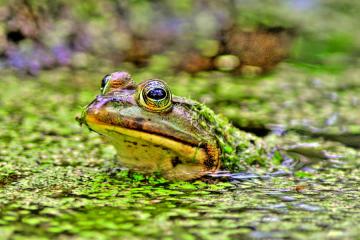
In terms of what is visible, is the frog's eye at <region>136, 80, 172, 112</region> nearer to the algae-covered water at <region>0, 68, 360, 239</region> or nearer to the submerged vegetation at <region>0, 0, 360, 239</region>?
the submerged vegetation at <region>0, 0, 360, 239</region>

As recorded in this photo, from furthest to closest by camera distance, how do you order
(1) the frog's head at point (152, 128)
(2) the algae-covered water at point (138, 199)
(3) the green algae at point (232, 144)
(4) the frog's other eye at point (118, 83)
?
(3) the green algae at point (232, 144) < (4) the frog's other eye at point (118, 83) < (1) the frog's head at point (152, 128) < (2) the algae-covered water at point (138, 199)

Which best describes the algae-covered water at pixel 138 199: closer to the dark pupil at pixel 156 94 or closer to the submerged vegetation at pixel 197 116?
the submerged vegetation at pixel 197 116

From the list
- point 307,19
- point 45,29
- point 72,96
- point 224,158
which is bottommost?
point 224,158

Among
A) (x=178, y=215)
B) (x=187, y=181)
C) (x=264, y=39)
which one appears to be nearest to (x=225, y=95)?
(x=264, y=39)

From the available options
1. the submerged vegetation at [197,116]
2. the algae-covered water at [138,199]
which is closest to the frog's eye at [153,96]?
the submerged vegetation at [197,116]

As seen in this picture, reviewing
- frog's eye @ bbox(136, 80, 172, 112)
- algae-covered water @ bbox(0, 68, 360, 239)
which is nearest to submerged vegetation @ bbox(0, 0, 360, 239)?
algae-covered water @ bbox(0, 68, 360, 239)

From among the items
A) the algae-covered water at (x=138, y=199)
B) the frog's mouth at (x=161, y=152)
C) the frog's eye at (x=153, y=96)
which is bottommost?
the algae-covered water at (x=138, y=199)

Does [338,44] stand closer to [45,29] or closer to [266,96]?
[266,96]

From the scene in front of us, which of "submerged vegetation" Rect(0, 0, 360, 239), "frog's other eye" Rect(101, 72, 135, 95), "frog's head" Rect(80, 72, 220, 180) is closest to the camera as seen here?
"submerged vegetation" Rect(0, 0, 360, 239)
